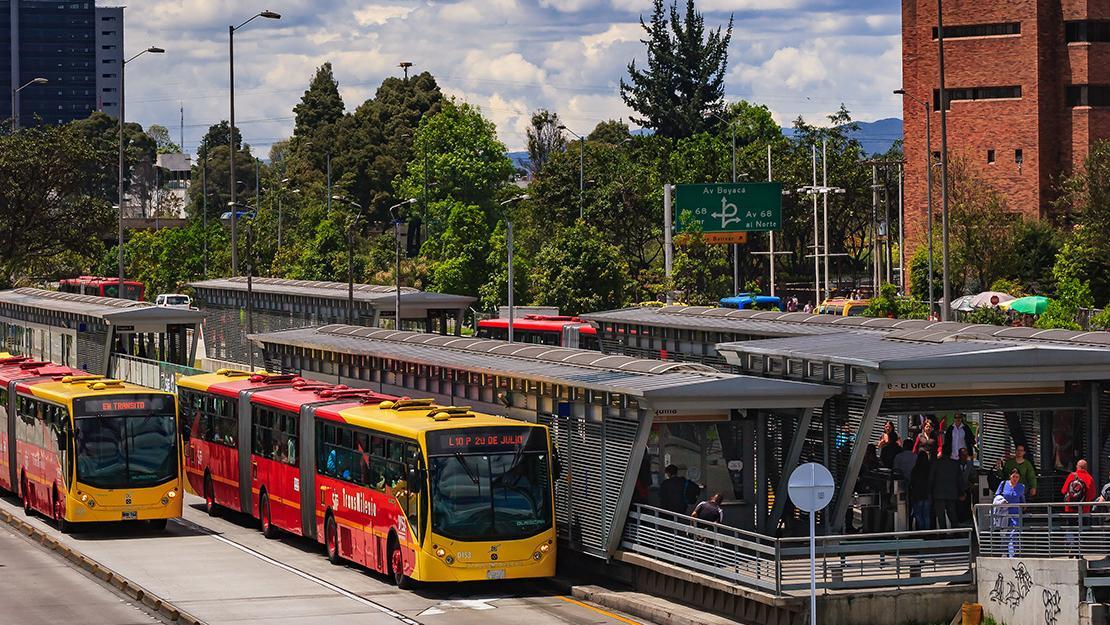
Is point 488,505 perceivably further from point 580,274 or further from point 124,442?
point 580,274

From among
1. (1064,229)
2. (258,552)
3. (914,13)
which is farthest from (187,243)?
(258,552)

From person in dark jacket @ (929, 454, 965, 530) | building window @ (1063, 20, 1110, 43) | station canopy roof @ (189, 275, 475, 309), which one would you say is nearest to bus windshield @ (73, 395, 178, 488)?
person in dark jacket @ (929, 454, 965, 530)

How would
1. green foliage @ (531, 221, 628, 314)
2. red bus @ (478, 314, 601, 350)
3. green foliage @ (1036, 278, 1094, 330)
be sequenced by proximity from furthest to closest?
1. green foliage @ (531, 221, 628, 314)
2. green foliage @ (1036, 278, 1094, 330)
3. red bus @ (478, 314, 601, 350)

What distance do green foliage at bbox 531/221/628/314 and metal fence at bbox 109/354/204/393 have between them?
27.7 metres

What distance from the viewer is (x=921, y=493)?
25750 millimetres

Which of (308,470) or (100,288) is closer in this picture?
(308,470)

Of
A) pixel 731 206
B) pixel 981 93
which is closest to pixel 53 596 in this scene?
pixel 731 206

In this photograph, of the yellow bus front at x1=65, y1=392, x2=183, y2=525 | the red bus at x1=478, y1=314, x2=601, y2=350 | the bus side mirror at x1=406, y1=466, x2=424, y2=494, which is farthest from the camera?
the red bus at x1=478, y1=314, x2=601, y2=350

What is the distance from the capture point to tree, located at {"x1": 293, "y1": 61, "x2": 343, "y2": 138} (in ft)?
570

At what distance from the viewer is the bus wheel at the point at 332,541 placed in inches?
1156

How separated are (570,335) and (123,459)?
27513 mm

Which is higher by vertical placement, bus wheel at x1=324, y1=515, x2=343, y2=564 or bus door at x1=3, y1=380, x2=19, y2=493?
bus door at x1=3, y1=380, x2=19, y2=493

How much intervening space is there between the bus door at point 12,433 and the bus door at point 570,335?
75.5 feet

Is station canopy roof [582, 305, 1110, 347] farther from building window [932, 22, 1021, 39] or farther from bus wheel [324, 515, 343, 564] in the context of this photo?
building window [932, 22, 1021, 39]
